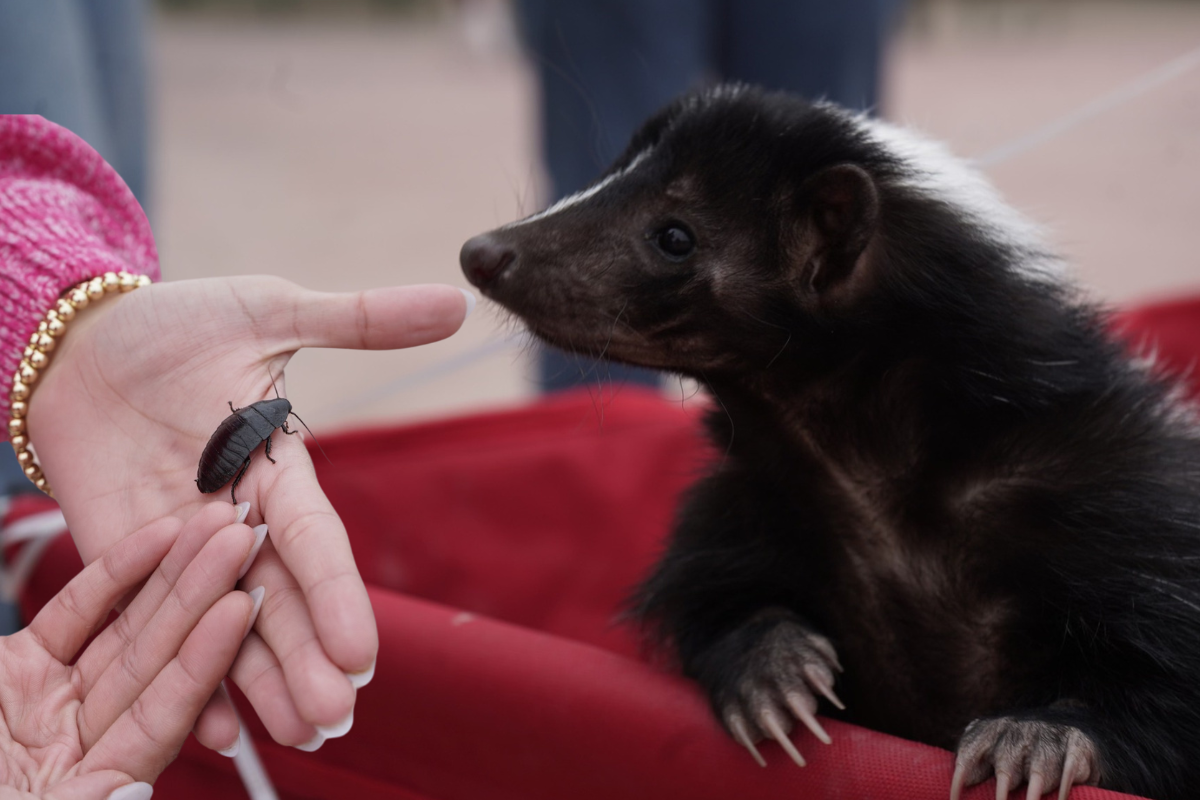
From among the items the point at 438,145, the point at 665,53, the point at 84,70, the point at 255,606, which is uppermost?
the point at 84,70

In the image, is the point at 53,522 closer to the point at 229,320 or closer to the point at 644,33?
the point at 229,320

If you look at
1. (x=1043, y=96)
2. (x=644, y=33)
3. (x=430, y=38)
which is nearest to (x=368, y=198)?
(x=430, y=38)

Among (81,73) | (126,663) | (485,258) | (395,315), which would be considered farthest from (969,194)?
(81,73)

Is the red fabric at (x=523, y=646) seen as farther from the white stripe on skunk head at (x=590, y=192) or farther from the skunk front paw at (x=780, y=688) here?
the white stripe on skunk head at (x=590, y=192)

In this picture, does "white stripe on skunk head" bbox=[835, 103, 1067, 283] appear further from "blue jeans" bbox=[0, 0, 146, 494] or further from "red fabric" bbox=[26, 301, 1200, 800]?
"blue jeans" bbox=[0, 0, 146, 494]

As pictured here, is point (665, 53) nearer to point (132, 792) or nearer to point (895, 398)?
point (895, 398)
